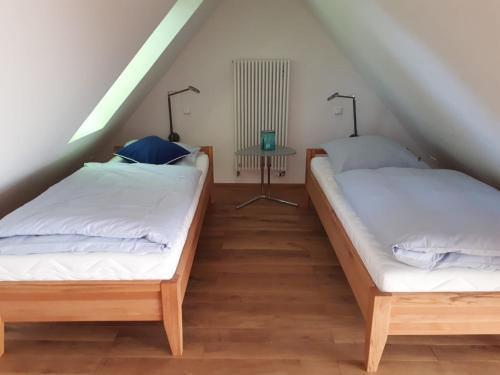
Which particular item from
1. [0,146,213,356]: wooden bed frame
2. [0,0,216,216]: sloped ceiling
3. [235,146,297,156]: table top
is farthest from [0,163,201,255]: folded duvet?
[235,146,297,156]: table top

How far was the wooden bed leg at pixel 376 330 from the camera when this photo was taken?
4.91ft

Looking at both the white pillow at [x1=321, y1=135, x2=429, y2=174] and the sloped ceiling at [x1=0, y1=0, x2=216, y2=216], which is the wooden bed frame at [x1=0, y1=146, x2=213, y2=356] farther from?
the white pillow at [x1=321, y1=135, x2=429, y2=174]

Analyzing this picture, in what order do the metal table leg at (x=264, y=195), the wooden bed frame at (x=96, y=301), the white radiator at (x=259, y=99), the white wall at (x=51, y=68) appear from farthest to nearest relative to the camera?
the white radiator at (x=259, y=99) → the metal table leg at (x=264, y=195) → the wooden bed frame at (x=96, y=301) → the white wall at (x=51, y=68)

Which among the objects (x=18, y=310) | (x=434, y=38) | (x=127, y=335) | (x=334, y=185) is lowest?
(x=127, y=335)

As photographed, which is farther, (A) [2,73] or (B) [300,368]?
(B) [300,368]

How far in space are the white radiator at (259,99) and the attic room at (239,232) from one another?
0.71m

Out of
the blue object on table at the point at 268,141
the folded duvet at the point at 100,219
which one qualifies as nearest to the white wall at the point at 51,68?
the folded duvet at the point at 100,219

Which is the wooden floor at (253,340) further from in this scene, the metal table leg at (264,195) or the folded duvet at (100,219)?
the metal table leg at (264,195)

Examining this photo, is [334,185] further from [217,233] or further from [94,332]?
[94,332]

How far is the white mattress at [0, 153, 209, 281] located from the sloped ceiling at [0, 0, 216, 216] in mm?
530

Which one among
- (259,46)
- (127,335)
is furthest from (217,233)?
(259,46)

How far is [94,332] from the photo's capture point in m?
1.85

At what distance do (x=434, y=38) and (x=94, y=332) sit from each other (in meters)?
2.05

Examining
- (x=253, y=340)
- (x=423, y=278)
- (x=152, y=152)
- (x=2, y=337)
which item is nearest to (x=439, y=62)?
(x=423, y=278)
